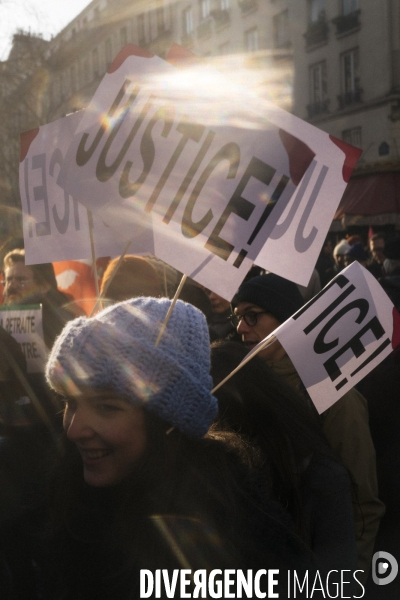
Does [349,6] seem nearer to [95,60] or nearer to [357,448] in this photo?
[95,60]

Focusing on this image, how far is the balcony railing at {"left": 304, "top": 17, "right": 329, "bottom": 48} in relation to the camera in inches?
1057

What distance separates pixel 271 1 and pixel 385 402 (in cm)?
2851

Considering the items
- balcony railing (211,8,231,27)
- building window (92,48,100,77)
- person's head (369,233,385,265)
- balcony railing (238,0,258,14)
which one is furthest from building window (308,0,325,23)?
building window (92,48,100,77)

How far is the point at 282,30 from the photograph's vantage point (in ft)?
95.5

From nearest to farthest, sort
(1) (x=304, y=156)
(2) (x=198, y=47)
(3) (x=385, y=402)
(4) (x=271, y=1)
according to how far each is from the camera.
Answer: (1) (x=304, y=156)
(3) (x=385, y=402)
(4) (x=271, y=1)
(2) (x=198, y=47)

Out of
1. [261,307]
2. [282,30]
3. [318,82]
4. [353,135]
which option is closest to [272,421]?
[261,307]

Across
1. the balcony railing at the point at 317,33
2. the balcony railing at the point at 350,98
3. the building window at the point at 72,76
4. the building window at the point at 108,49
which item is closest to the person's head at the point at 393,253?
the balcony railing at the point at 350,98

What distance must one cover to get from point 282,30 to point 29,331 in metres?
28.0

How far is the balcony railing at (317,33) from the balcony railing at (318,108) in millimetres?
2154

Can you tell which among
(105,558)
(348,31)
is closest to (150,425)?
(105,558)

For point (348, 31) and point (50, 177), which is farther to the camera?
point (348, 31)

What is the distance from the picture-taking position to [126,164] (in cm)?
215

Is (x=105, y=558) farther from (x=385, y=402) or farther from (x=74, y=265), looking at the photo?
(x=74, y=265)

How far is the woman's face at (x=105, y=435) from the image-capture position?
5.23 ft
